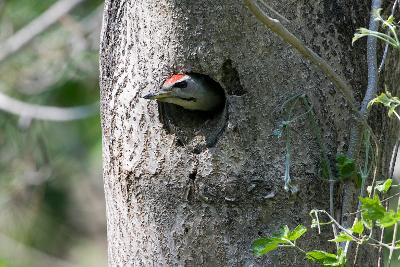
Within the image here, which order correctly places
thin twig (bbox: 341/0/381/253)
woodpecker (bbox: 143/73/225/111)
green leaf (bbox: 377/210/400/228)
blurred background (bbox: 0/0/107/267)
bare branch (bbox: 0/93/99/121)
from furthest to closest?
blurred background (bbox: 0/0/107/267), bare branch (bbox: 0/93/99/121), woodpecker (bbox: 143/73/225/111), thin twig (bbox: 341/0/381/253), green leaf (bbox: 377/210/400/228)

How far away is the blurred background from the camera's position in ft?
18.4

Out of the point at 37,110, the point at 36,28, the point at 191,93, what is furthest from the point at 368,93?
the point at 37,110

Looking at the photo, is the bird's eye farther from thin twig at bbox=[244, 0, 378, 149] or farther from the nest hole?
thin twig at bbox=[244, 0, 378, 149]

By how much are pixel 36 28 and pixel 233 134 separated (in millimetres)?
3398

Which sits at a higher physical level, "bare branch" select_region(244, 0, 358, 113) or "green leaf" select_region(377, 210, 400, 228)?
"bare branch" select_region(244, 0, 358, 113)

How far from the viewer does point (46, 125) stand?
23.2 feet

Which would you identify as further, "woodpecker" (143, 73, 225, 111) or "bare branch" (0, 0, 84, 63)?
"bare branch" (0, 0, 84, 63)

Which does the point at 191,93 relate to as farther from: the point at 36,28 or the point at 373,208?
the point at 36,28

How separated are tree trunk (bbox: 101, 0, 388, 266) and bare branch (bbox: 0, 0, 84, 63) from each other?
303 centimetres

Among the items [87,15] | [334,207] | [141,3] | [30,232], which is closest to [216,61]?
[141,3]

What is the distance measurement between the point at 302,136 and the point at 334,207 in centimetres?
22

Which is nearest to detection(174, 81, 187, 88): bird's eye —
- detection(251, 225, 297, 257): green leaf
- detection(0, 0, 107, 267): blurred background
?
detection(251, 225, 297, 257): green leaf

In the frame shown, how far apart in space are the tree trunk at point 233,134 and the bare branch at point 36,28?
9.94 feet

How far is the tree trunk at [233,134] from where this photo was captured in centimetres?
226
